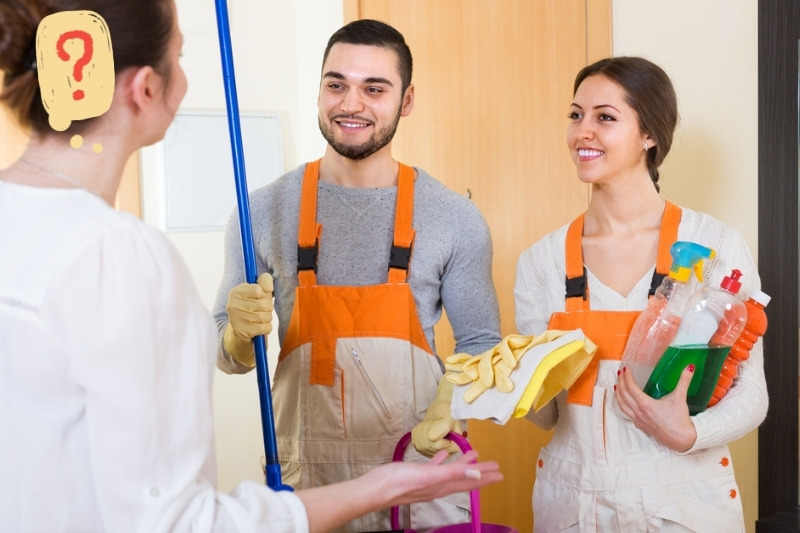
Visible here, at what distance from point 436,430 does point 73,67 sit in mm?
805

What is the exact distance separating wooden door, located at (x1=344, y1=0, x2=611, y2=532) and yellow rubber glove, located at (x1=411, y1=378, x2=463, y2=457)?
1062 millimetres

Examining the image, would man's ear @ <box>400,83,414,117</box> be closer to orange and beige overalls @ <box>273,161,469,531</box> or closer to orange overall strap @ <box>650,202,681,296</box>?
orange and beige overalls @ <box>273,161,469,531</box>

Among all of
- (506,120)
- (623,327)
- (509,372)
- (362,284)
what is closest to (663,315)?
(623,327)

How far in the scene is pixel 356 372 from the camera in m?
1.56

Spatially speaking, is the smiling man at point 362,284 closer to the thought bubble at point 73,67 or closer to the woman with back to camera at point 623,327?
the woman with back to camera at point 623,327

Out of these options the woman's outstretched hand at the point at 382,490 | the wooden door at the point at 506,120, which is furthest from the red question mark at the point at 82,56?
the wooden door at the point at 506,120

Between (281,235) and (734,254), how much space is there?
837mm

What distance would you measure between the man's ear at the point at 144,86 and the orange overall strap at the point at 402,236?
0.79m

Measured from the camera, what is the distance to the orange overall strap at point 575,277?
5.00ft

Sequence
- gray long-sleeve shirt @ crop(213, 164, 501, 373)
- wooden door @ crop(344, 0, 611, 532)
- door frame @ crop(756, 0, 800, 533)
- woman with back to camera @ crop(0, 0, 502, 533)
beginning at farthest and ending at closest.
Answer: wooden door @ crop(344, 0, 611, 532)
door frame @ crop(756, 0, 800, 533)
gray long-sleeve shirt @ crop(213, 164, 501, 373)
woman with back to camera @ crop(0, 0, 502, 533)

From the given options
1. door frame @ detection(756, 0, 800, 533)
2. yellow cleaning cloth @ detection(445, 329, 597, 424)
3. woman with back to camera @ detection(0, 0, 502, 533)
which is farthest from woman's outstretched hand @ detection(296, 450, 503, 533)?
door frame @ detection(756, 0, 800, 533)

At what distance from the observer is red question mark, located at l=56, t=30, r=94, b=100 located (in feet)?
2.50

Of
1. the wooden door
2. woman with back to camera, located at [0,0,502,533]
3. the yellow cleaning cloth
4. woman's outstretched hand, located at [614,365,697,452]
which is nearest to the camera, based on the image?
woman with back to camera, located at [0,0,502,533]

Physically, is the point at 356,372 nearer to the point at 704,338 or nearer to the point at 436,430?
the point at 436,430
